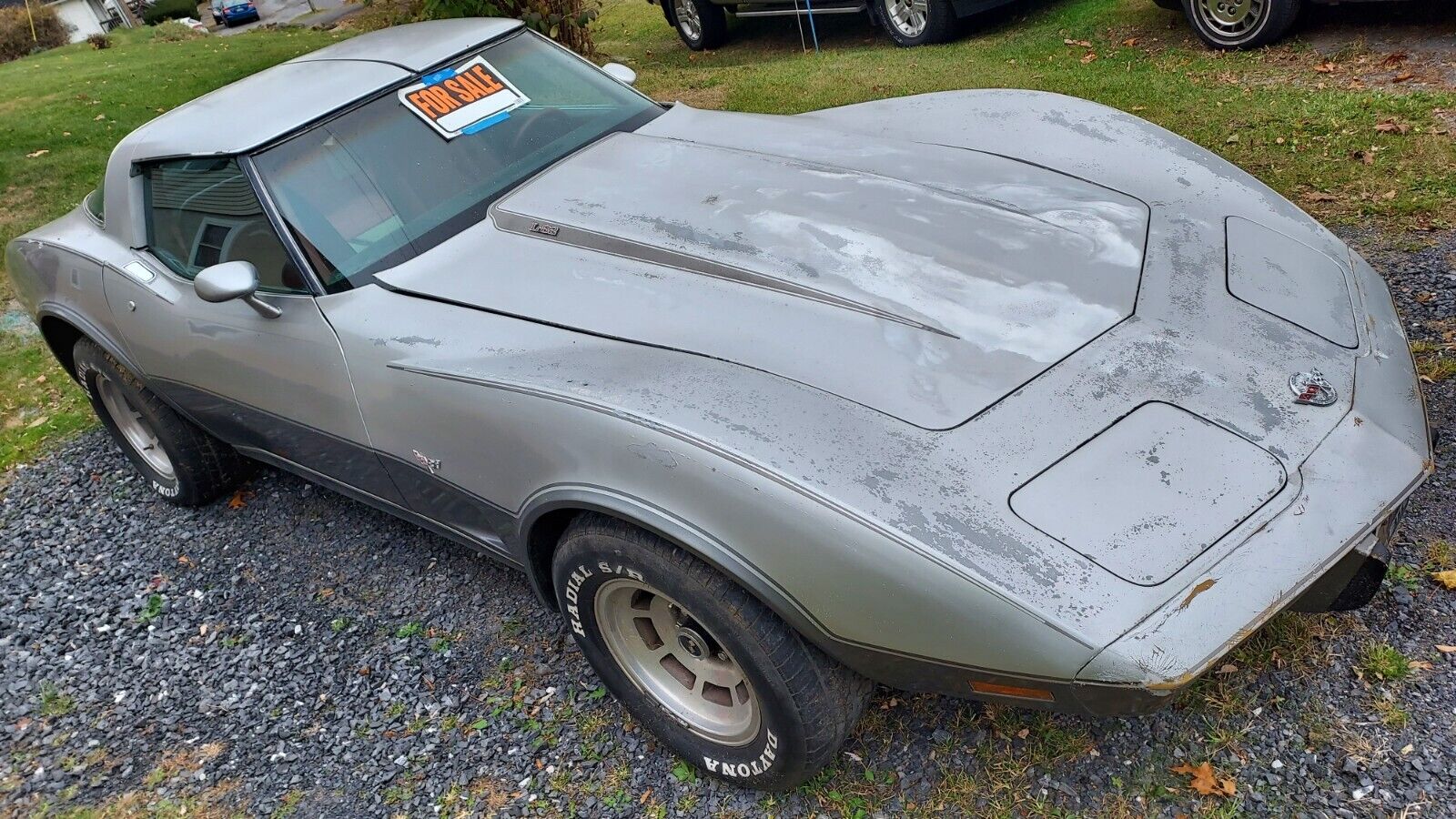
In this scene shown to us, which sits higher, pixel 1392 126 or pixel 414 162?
pixel 414 162

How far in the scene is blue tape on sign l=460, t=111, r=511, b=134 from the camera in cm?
319

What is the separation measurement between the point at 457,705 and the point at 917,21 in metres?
7.17

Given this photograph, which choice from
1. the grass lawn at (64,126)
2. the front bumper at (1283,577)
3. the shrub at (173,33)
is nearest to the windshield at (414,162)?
the grass lawn at (64,126)

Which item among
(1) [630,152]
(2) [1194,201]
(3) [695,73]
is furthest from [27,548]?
(3) [695,73]

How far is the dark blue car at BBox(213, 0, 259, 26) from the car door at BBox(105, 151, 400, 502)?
1192 inches

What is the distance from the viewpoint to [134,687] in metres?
3.12

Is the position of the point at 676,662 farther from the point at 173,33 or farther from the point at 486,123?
the point at 173,33

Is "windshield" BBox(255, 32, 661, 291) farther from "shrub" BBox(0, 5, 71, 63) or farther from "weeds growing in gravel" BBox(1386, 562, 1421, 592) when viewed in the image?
"shrub" BBox(0, 5, 71, 63)

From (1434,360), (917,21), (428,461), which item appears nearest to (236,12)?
(917,21)

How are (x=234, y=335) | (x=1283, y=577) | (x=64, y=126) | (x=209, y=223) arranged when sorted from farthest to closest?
(x=64, y=126) → (x=209, y=223) → (x=234, y=335) → (x=1283, y=577)

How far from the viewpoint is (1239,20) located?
6.35 meters

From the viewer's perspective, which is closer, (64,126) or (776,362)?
(776,362)

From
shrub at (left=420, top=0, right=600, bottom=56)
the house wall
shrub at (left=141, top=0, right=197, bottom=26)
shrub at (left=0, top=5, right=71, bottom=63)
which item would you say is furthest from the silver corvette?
the house wall

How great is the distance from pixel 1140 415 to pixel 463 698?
198 cm
